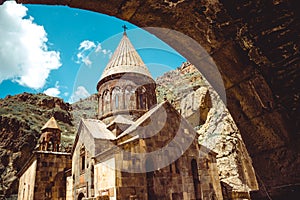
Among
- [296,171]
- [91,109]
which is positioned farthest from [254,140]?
[91,109]

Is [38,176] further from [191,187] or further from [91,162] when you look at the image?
[191,187]

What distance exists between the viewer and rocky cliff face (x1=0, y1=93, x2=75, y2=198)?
21734 mm

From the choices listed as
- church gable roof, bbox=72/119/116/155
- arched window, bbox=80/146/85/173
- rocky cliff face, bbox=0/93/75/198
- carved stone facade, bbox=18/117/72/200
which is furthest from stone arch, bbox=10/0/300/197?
rocky cliff face, bbox=0/93/75/198

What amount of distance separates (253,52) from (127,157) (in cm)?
619

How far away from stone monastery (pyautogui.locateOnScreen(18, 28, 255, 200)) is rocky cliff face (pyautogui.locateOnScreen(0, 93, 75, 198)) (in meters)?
10.9

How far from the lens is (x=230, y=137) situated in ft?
48.9

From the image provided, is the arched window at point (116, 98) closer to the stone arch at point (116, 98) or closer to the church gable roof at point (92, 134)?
the stone arch at point (116, 98)

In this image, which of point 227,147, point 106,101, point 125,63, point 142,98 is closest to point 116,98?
point 106,101

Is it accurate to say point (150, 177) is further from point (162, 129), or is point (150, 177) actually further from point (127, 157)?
point (162, 129)

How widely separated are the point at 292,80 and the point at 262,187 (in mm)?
942

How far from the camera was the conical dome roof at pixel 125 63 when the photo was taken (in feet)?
44.9

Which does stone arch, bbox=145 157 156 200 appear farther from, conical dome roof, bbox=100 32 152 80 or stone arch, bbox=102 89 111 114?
conical dome roof, bbox=100 32 152 80

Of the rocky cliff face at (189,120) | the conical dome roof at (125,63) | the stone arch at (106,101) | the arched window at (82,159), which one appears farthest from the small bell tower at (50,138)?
the rocky cliff face at (189,120)

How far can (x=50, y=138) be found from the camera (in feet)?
41.9
